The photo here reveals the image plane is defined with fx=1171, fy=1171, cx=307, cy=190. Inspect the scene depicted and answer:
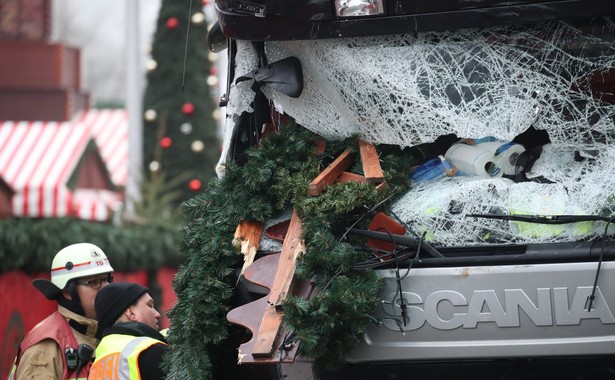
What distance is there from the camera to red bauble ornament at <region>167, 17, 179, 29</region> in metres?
17.0

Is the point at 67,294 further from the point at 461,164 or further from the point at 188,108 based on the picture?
the point at 188,108

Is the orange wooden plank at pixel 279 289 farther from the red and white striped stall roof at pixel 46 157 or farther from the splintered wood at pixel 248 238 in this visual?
the red and white striped stall roof at pixel 46 157

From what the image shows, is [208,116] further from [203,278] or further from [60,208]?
[203,278]

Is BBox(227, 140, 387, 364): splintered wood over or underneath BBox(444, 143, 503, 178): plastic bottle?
underneath

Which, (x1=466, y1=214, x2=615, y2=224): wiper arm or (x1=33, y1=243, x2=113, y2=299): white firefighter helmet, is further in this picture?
(x1=33, y1=243, x2=113, y2=299): white firefighter helmet

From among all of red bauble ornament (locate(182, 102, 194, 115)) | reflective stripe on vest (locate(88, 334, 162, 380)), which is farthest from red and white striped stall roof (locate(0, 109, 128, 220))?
reflective stripe on vest (locate(88, 334, 162, 380))

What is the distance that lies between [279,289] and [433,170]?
2.59 ft

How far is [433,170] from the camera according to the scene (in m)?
4.13

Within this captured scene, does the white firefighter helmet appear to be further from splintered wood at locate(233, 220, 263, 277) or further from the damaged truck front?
splintered wood at locate(233, 220, 263, 277)

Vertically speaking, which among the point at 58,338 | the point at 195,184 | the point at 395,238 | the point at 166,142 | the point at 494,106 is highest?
the point at 494,106

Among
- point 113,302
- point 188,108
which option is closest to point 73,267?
point 113,302

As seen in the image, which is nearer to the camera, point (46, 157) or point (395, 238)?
point (395, 238)

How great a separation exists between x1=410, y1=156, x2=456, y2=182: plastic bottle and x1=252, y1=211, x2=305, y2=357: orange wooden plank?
49 centimetres

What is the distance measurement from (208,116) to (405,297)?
13.8m
